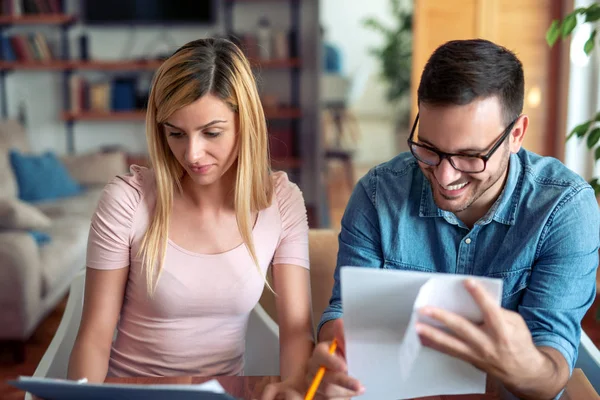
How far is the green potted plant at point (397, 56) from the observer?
5895 mm

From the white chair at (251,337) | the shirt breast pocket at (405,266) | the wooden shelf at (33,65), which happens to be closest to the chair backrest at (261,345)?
the white chair at (251,337)

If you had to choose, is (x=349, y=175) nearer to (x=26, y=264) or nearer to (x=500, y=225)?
(x=26, y=264)

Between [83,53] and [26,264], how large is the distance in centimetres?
305

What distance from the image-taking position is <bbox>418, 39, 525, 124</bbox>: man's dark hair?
1201mm

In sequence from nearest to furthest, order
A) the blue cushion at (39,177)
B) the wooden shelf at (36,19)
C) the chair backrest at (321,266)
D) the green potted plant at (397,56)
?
1. the chair backrest at (321,266)
2. the blue cushion at (39,177)
3. the wooden shelf at (36,19)
4. the green potted plant at (397,56)

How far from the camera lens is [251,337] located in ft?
5.53

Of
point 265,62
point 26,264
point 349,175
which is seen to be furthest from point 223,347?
point 349,175

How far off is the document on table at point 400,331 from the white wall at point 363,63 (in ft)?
16.6

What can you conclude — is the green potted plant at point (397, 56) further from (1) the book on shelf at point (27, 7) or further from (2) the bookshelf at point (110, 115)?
(1) the book on shelf at point (27, 7)

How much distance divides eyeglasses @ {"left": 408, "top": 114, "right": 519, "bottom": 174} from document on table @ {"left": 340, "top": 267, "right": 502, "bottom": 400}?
31 centimetres

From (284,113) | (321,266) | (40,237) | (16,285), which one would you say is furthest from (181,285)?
(284,113)

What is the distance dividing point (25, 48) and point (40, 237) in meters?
2.48

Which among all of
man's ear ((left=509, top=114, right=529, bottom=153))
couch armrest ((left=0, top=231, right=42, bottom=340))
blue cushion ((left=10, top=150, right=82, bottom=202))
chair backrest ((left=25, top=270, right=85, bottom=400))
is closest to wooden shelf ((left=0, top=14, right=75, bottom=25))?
blue cushion ((left=10, top=150, right=82, bottom=202))

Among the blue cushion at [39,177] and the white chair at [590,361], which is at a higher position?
the white chair at [590,361]
